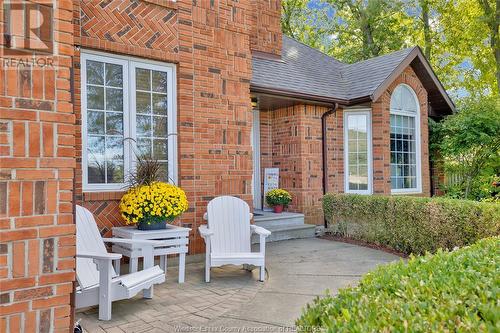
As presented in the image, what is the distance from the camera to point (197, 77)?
616 cm

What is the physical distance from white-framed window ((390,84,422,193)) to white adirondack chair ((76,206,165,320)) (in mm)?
7627

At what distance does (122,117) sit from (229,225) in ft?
7.18

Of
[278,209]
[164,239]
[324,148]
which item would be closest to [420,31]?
[324,148]

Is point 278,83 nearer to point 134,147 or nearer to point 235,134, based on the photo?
point 235,134

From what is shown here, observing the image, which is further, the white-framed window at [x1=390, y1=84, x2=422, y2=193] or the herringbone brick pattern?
the white-framed window at [x1=390, y1=84, x2=422, y2=193]

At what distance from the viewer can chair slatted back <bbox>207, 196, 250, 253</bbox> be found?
5418 mm

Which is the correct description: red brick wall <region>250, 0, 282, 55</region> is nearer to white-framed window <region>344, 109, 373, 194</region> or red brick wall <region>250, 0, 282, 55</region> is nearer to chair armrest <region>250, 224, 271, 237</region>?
white-framed window <region>344, 109, 373, 194</region>

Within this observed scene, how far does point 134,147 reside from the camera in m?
5.66

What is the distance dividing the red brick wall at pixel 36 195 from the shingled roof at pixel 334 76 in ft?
18.9

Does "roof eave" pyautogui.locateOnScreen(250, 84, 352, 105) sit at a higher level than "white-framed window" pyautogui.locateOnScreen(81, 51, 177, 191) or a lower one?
higher

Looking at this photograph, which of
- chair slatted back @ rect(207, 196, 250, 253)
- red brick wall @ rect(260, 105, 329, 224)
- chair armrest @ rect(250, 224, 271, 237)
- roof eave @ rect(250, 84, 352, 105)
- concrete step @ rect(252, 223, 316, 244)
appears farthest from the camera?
red brick wall @ rect(260, 105, 329, 224)

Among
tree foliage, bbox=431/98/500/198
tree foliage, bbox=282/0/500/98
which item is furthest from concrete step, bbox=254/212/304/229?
tree foliage, bbox=282/0/500/98

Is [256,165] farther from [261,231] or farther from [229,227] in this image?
[261,231]

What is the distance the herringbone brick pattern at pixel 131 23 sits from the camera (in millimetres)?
5227
